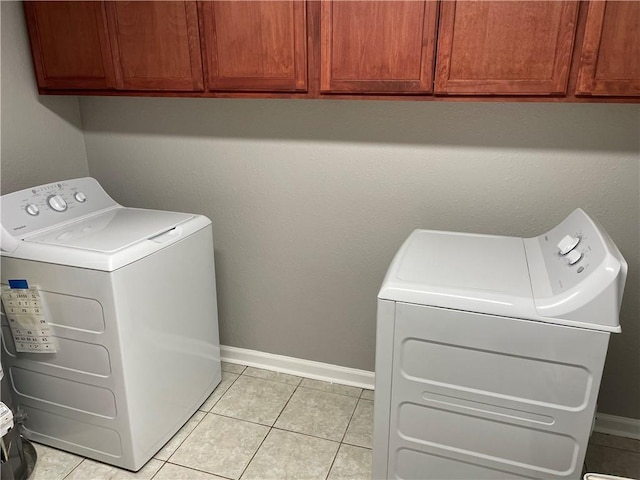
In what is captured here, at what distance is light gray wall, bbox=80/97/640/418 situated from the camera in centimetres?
183

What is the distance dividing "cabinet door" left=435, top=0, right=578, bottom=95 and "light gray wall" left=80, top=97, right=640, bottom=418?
0.94 ft

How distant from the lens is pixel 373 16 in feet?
5.30

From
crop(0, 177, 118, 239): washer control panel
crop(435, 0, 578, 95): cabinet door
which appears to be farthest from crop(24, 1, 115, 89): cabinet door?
crop(435, 0, 578, 95): cabinet door

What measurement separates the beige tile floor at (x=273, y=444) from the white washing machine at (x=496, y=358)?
392 mm

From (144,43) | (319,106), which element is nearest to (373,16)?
(319,106)

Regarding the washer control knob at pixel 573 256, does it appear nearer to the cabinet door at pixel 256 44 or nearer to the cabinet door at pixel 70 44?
the cabinet door at pixel 256 44

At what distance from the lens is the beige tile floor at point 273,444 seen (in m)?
1.86

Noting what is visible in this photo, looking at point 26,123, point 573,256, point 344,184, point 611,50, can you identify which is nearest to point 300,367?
point 344,184

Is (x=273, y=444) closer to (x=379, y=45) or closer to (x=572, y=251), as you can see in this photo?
(x=572, y=251)

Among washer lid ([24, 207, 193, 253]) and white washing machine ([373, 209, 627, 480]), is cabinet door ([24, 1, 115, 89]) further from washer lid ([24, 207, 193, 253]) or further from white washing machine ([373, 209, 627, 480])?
white washing machine ([373, 209, 627, 480])

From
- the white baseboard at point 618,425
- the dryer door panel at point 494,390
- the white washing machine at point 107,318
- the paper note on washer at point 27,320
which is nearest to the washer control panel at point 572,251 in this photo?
the dryer door panel at point 494,390

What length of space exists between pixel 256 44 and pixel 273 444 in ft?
5.17

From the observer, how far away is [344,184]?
210 cm

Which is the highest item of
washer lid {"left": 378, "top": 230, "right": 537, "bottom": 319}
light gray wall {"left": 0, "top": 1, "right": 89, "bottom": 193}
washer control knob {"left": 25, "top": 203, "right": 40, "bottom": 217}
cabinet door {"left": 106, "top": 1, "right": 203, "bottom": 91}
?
cabinet door {"left": 106, "top": 1, "right": 203, "bottom": 91}
